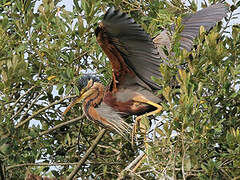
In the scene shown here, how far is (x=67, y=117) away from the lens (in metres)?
5.45

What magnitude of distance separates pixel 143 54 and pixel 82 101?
40.6 inches

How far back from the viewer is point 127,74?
209 inches

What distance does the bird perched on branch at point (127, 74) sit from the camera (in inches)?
179

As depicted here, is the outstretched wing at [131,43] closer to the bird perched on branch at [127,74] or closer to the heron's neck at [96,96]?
the bird perched on branch at [127,74]

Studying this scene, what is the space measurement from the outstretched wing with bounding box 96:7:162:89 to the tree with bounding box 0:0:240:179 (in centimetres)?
25

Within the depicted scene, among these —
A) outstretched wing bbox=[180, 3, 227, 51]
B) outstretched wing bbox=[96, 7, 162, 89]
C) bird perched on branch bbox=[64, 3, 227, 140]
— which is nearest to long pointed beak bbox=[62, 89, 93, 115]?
bird perched on branch bbox=[64, 3, 227, 140]

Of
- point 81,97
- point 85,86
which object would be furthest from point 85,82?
point 81,97

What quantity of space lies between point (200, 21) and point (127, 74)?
4.11ft

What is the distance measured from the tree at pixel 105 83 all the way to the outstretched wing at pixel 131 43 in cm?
25

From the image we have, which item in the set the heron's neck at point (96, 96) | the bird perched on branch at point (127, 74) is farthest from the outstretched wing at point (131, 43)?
the heron's neck at point (96, 96)

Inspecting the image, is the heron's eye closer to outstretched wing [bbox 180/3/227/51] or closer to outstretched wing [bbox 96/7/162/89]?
outstretched wing [bbox 96/7/162/89]

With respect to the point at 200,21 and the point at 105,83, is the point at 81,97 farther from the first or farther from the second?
the point at 200,21

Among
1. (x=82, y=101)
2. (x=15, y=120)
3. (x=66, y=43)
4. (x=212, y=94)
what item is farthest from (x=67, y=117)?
(x=212, y=94)

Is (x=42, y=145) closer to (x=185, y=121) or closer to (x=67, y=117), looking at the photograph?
(x=67, y=117)
